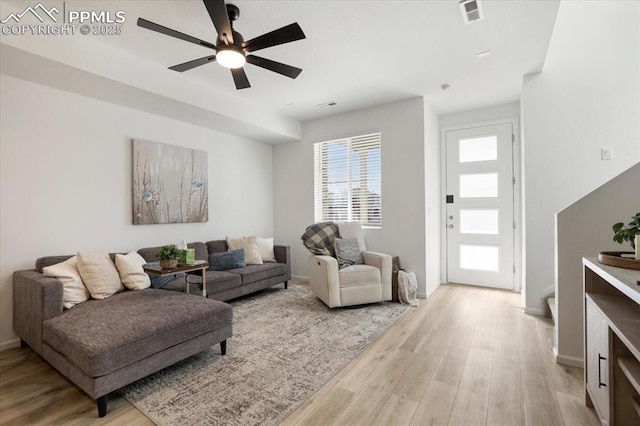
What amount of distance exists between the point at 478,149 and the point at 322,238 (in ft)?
8.99

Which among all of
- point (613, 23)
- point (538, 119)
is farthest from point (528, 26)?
point (613, 23)

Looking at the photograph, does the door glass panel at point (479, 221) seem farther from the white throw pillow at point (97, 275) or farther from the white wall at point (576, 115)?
the white throw pillow at point (97, 275)

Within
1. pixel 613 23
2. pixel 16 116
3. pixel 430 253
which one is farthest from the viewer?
pixel 430 253

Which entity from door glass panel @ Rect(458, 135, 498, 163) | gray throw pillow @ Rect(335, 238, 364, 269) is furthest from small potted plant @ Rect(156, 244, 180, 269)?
door glass panel @ Rect(458, 135, 498, 163)

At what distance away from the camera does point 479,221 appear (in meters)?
4.47

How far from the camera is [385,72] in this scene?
131 inches

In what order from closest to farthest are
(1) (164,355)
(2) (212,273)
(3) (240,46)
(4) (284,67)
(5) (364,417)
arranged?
(5) (364,417)
(1) (164,355)
(3) (240,46)
(4) (284,67)
(2) (212,273)

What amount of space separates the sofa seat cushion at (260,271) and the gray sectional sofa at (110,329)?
1.23 metres

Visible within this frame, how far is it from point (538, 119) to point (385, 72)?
180 cm

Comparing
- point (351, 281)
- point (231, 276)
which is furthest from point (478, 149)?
point (231, 276)

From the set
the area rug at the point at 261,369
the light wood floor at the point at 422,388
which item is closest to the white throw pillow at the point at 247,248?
the area rug at the point at 261,369

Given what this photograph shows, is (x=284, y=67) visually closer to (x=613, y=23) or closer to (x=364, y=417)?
(x=364, y=417)

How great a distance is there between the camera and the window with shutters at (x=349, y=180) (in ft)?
14.8

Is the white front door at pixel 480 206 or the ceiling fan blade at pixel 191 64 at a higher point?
the ceiling fan blade at pixel 191 64
